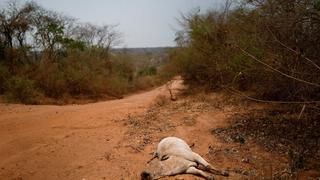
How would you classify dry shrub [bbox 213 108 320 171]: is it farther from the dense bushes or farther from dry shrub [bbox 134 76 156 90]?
dry shrub [bbox 134 76 156 90]

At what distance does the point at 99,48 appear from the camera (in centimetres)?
3009

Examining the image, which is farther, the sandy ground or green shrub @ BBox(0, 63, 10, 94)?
green shrub @ BBox(0, 63, 10, 94)

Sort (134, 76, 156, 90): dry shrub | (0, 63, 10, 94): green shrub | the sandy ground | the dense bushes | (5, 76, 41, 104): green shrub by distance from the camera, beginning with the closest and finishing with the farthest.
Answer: the dense bushes, the sandy ground, (5, 76, 41, 104): green shrub, (0, 63, 10, 94): green shrub, (134, 76, 156, 90): dry shrub

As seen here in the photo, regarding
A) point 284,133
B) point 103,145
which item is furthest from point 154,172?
point 284,133

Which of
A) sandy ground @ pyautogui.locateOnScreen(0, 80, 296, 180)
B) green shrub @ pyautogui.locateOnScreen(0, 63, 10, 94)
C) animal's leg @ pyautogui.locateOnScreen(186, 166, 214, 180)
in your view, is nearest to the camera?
animal's leg @ pyautogui.locateOnScreen(186, 166, 214, 180)

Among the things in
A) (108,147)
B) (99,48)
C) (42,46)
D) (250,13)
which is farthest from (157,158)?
(99,48)

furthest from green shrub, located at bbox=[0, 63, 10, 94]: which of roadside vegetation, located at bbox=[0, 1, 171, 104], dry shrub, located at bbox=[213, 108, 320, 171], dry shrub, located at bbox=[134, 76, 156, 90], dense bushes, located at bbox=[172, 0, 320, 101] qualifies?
dry shrub, located at bbox=[213, 108, 320, 171]

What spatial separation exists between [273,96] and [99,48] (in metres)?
22.3

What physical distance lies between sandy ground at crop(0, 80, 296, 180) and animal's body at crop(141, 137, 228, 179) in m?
0.20

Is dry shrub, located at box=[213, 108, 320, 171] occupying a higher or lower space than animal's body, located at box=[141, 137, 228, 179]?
lower

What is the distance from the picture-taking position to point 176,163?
5.44m

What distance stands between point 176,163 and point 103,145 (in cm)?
277

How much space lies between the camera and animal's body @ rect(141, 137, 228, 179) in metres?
5.30

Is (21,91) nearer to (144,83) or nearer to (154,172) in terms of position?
(154,172)
